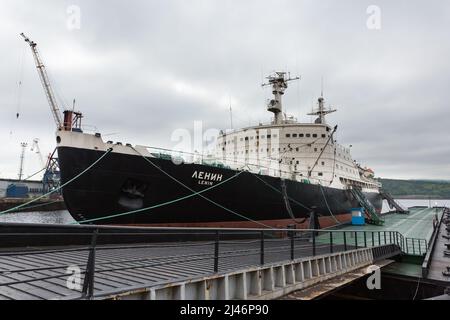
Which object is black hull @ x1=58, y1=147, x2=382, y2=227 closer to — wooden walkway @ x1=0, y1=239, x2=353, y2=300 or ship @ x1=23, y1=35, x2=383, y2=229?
ship @ x1=23, y1=35, x2=383, y2=229

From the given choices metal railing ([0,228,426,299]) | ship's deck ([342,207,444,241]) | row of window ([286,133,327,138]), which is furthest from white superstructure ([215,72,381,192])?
metal railing ([0,228,426,299])

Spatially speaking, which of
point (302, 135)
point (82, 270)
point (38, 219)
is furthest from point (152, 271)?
point (38, 219)

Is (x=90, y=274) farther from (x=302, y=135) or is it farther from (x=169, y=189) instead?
(x=302, y=135)

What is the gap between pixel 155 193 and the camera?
1177cm

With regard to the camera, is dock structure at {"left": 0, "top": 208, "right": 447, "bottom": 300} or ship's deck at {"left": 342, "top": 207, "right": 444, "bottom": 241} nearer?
dock structure at {"left": 0, "top": 208, "right": 447, "bottom": 300}

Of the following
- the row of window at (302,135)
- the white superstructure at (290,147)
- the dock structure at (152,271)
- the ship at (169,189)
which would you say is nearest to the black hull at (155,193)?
the ship at (169,189)

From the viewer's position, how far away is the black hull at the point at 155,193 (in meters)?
10.6

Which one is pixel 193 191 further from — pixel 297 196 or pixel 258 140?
pixel 258 140

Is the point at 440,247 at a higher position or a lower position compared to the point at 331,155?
lower

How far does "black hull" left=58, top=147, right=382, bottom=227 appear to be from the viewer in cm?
1059

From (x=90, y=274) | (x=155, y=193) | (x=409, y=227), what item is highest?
(x=155, y=193)
